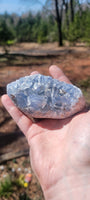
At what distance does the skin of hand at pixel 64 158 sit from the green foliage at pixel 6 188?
2.98 ft

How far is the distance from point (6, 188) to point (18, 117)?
1046mm

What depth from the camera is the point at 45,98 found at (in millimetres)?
1932

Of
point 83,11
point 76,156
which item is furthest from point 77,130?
point 83,11

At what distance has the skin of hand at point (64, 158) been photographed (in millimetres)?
1480

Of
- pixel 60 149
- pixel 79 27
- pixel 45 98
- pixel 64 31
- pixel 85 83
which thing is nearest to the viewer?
pixel 60 149

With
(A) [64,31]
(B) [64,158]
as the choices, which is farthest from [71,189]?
(A) [64,31]

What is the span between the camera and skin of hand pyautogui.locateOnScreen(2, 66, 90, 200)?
4.86ft

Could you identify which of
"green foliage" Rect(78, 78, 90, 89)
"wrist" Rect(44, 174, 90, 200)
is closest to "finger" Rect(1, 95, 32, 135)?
"wrist" Rect(44, 174, 90, 200)

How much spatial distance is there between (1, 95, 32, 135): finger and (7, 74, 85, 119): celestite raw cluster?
0.07m

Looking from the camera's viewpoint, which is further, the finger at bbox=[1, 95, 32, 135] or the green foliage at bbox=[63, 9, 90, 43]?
the green foliage at bbox=[63, 9, 90, 43]

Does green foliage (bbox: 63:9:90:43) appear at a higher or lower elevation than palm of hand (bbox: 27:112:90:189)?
lower

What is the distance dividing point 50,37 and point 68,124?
2057 cm

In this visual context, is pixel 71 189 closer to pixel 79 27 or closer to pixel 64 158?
pixel 64 158

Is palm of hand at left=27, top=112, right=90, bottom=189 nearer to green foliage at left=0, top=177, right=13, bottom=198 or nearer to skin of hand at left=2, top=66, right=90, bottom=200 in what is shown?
skin of hand at left=2, top=66, right=90, bottom=200
